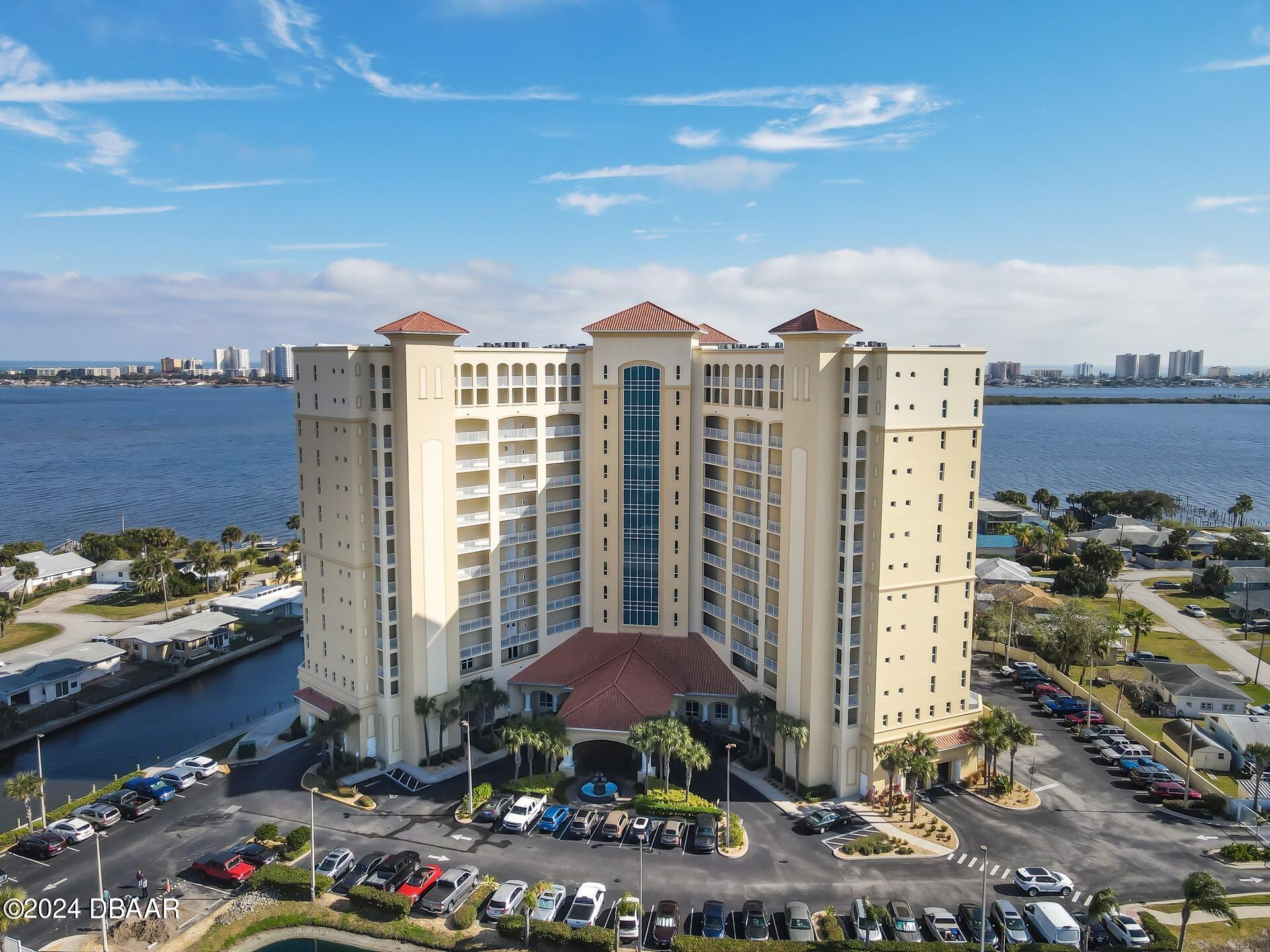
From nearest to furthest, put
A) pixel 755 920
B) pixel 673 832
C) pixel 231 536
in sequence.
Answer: pixel 755 920
pixel 673 832
pixel 231 536

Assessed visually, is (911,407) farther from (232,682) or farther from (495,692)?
(232,682)

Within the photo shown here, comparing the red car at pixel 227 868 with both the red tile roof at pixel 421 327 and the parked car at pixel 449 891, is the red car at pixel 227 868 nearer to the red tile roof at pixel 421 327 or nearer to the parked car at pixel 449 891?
the parked car at pixel 449 891

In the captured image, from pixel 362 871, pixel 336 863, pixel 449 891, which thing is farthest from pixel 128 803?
pixel 449 891

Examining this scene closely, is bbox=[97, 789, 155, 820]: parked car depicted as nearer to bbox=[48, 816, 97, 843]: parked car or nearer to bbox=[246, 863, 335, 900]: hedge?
bbox=[48, 816, 97, 843]: parked car

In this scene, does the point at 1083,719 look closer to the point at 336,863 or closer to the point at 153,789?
the point at 336,863

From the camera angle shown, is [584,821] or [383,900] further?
[584,821]

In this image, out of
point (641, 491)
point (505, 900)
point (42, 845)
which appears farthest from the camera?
point (641, 491)
